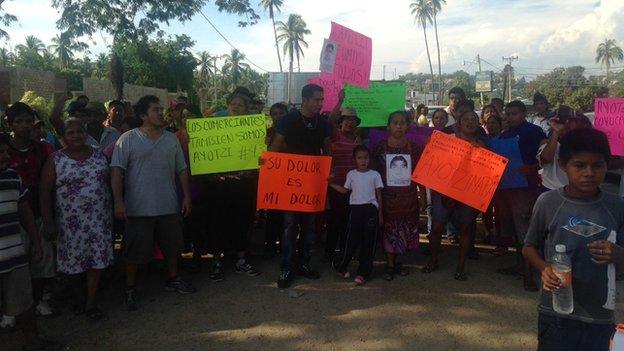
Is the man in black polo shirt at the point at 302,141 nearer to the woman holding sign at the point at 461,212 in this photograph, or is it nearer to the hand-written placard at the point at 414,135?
the hand-written placard at the point at 414,135

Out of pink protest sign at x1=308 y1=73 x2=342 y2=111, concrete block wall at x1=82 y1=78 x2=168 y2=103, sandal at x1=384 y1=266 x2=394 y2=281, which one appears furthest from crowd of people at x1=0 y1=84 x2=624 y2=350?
concrete block wall at x1=82 y1=78 x2=168 y2=103

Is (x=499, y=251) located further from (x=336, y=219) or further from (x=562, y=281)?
(x=562, y=281)

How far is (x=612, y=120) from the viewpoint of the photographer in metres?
4.50

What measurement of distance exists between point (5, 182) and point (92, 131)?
2.08 metres

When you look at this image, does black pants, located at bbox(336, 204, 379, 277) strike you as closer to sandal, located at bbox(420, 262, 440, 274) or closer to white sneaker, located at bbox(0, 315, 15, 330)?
sandal, located at bbox(420, 262, 440, 274)

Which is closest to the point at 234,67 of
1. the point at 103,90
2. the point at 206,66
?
the point at 206,66

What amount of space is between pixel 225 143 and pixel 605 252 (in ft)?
11.0

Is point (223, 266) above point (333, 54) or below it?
below

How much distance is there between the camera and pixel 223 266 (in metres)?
5.14

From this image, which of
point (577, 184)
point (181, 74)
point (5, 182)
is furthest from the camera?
point (181, 74)

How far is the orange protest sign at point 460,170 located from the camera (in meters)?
4.30

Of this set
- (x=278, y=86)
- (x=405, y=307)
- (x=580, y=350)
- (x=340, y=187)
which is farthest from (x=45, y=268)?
(x=278, y=86)

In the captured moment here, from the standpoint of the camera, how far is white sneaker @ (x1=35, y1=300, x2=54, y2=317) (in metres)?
4.04

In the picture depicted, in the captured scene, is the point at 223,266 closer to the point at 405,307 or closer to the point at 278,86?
the point at 405,307
